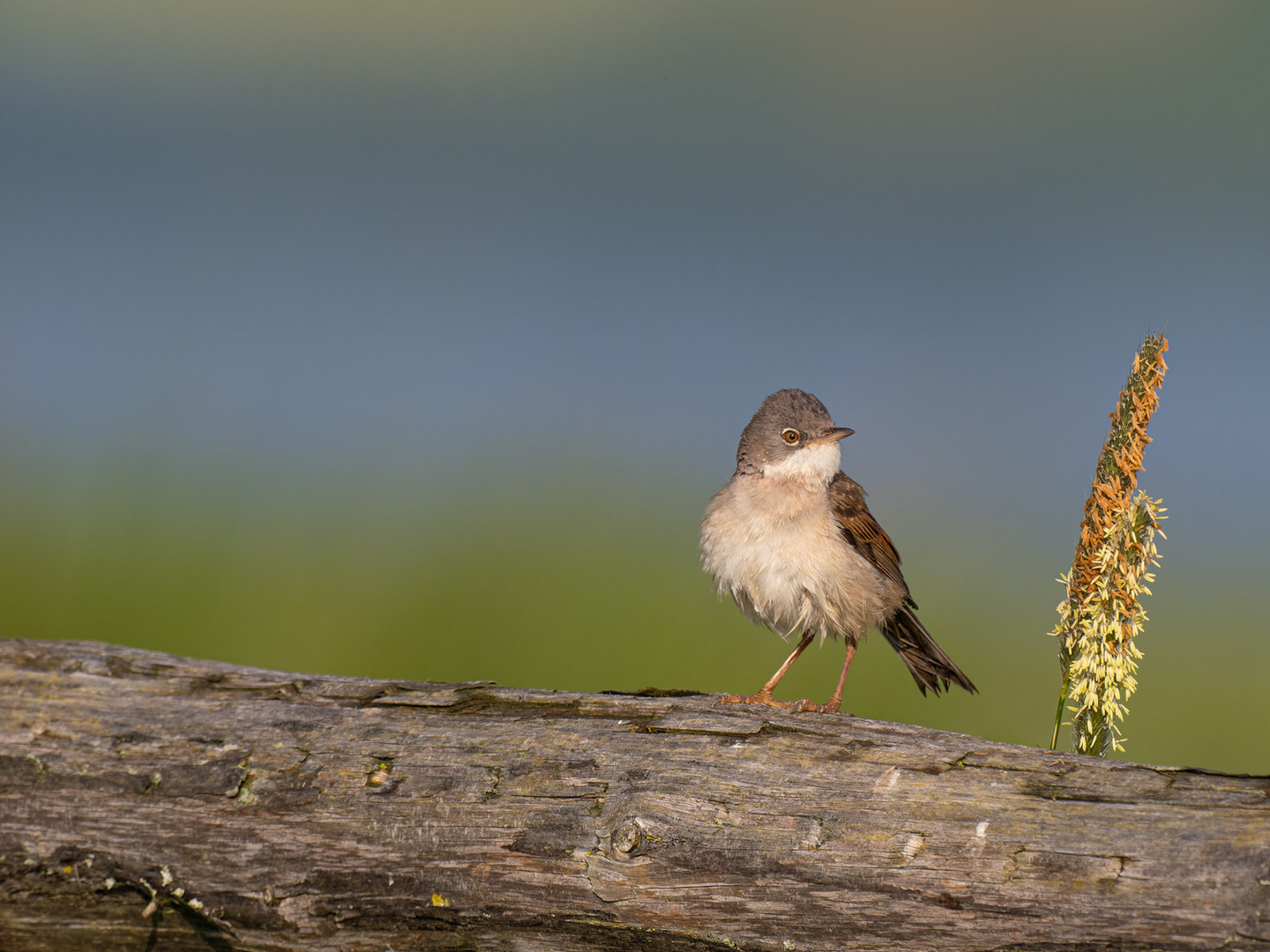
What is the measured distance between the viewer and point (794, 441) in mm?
6977

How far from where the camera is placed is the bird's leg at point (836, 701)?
5555 mm

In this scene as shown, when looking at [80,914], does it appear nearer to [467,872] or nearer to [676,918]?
[467,872]

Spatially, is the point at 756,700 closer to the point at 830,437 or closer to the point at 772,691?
the point at 772,691

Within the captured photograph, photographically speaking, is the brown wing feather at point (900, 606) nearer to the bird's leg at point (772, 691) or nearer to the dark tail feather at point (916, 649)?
the dark tail feather at point (916, 649)

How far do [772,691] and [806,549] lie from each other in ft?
3.33

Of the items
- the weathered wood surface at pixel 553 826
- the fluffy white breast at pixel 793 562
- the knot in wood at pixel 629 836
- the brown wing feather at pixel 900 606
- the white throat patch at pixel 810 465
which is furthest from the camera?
the white throat patch at pixel 810 465

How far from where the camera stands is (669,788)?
424cm

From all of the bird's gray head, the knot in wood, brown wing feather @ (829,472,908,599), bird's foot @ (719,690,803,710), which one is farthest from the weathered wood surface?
the bird's gray head

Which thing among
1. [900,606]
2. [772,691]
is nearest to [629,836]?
[772,691]

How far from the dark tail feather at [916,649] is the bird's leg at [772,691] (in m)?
0.59

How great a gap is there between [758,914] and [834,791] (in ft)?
2.03

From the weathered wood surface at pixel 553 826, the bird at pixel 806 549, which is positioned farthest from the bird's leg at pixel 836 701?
the weathered wood surface at pixel 553 826

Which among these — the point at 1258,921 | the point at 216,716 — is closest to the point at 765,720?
the point at 1258,921

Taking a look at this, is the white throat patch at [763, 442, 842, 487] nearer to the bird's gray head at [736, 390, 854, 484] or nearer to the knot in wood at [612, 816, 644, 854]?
the bird's gray head at [736, 390, 854, 484]
